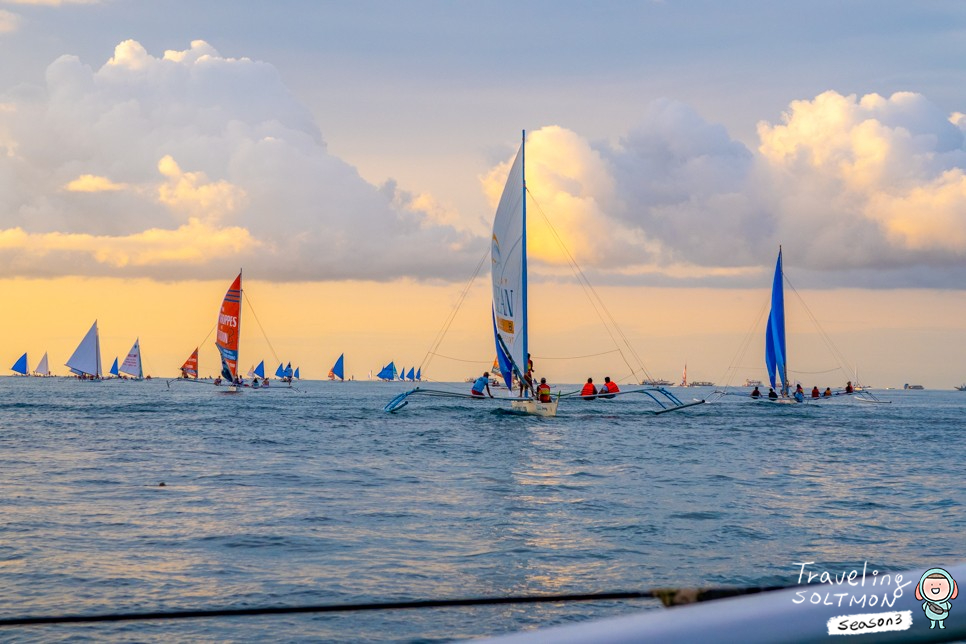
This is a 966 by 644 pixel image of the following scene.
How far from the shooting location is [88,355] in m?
122

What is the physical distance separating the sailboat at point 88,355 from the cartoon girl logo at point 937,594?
4965 inches

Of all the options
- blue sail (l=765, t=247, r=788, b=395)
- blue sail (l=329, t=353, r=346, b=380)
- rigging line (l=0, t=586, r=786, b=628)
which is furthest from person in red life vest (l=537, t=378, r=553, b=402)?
blue sail (l=329, t=353, r=346, b=380)

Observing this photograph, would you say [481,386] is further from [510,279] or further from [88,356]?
[88,356]

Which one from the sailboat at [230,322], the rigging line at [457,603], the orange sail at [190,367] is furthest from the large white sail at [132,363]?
the rigging line at [457,603]

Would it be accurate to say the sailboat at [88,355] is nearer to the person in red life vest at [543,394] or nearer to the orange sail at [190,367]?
the orange sail at [190,367]

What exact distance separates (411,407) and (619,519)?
43.0 m

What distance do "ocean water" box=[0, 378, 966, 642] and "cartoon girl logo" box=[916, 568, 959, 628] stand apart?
272 inches

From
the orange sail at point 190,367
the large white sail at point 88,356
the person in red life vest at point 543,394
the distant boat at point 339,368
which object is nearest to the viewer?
the person in red life vest at point 543,394

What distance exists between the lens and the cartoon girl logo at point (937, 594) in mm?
1882

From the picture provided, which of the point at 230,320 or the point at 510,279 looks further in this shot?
the point at 230,320

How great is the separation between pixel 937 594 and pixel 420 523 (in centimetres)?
1380

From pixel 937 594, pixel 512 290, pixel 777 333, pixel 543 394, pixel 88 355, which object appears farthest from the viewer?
pixel 88 355

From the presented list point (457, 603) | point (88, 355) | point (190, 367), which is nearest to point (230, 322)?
point (190, 367)

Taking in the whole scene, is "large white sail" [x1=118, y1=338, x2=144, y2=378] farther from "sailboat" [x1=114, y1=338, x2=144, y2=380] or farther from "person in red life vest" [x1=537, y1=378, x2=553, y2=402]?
"person in red life vest" [x1=537, y1=378, x2=553, y2=402]
